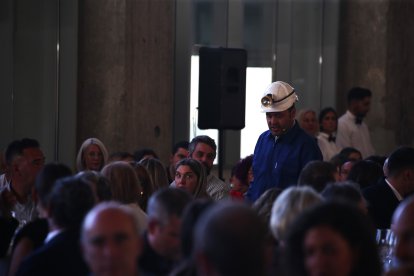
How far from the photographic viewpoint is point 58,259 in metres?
4.99

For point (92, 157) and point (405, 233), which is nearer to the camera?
point (405, 233)

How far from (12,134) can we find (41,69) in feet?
2.97

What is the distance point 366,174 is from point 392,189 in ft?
2.55

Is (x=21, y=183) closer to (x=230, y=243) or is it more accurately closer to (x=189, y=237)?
(x=189, y=237)

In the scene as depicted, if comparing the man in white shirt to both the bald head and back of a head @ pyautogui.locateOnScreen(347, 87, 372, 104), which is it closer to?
back of a head @ pyautogui.locateOnScreen(347, 87, 372, 104)

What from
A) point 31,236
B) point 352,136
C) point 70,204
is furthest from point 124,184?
point 352,136

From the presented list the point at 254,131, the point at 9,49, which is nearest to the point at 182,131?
the point at 254,131

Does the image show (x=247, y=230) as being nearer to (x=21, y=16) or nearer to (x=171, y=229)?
(x=171, y=229)

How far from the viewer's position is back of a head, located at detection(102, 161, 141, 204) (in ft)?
22.9

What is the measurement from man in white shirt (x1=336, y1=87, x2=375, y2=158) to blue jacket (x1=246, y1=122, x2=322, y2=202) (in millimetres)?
5885

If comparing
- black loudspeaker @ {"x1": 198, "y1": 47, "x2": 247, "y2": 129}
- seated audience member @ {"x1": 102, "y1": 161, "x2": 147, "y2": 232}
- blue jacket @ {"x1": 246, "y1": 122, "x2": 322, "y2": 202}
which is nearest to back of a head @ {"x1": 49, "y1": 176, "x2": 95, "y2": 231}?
seated audience member @ {"x1": 102, "y1": 161, "x2": 147, "y2": 232}

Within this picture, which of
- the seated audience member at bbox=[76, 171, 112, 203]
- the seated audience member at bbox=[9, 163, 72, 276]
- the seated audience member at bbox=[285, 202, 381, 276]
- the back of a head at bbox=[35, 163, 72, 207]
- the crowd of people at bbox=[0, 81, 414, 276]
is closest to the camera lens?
the crowd of people at bbox=[0, 81, 414, 276]

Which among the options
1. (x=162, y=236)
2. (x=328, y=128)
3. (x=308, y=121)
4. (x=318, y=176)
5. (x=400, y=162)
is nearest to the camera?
(x=162, y=236)

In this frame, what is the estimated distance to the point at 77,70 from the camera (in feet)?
45.0
